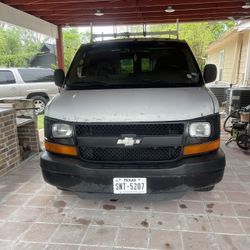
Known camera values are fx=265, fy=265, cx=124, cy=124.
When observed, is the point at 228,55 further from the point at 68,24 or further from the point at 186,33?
the point at 68,24

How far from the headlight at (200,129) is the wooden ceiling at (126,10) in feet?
14.4

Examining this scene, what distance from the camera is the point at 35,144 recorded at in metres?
4.91

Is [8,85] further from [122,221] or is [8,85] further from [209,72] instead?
[122,221]

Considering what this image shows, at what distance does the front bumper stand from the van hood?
43cm

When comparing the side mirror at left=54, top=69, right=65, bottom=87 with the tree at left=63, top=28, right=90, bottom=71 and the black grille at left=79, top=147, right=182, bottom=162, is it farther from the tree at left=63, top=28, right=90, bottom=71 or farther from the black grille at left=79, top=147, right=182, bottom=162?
the tree at left=63, top=28, right=90, bottom=71

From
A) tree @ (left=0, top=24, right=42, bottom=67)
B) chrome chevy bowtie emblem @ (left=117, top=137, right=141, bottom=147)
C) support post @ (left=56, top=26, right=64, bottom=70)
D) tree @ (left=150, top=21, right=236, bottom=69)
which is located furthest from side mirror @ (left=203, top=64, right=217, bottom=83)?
tree @ (left=0, top=24, right=42, bottom=67)

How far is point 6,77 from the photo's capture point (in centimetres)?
912

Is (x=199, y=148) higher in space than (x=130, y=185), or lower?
higher

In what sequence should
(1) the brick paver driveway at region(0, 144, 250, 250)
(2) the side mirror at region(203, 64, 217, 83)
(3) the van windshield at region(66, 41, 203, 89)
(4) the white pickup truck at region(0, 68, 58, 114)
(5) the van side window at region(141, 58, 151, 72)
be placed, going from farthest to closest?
(4) the white pickup truck at region(0, 68, 58, 114) → (2) the side mirror at region(203, 64, 217, 83) → (5) the van side window at region(141, 58, 151, 72) → (3) the van windshield at region(66, 41, 203, 89) → (1) the brick paver driveway at region(0, 144, 250, 250)

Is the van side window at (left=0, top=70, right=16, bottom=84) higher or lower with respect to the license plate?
higher

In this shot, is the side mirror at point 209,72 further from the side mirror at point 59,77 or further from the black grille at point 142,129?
the side mirror at point 59,77

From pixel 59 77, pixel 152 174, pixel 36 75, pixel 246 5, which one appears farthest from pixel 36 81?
pixel 152 174

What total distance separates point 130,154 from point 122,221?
753mm

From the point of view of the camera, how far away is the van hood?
2.44 metres
